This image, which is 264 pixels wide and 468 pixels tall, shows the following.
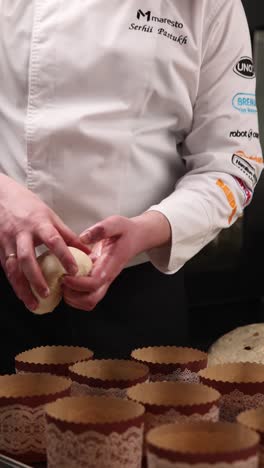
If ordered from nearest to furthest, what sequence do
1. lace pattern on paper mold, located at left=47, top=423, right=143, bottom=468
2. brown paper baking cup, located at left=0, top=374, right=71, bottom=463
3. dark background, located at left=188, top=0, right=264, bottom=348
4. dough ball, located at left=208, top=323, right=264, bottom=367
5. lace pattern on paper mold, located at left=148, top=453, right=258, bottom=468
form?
lace pattern on paper mold, located at left=148, top=453, right=258, bottom=468, lace pattern on paper mold, located at left=47, top=423, right=143, bottom=468, brown paper baking cup, located at left=0, top=374, right=71, bottom=463, dough ball, located at left=208, top=323, right=264, bottom=367, dark background, located at left=188, top=0, right=264, bottom=348

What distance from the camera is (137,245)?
1388 mm

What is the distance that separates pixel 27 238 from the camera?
4.25 ft

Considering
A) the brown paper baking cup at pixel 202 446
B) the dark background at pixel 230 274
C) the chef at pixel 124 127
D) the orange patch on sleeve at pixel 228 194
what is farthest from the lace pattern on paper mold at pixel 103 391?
the dark background at pixel 230 274

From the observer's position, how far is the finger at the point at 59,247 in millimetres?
1250

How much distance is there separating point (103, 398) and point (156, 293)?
26.5 inches

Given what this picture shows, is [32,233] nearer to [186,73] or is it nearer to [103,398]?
[103,398]

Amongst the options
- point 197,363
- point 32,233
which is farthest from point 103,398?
point 32,233

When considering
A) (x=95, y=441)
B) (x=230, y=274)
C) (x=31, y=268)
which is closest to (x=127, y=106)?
(x=31, y=268)

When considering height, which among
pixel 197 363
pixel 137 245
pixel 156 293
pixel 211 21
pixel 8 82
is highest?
pixel 211 21

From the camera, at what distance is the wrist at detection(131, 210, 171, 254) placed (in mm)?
1392

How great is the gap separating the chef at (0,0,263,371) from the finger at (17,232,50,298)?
24cm

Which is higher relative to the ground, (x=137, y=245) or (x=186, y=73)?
(x=186, y=73)

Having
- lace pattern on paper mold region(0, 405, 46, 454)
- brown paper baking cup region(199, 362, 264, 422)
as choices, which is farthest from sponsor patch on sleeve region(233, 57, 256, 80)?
lace pattern on paper mold region(0, 405, 46, 454)

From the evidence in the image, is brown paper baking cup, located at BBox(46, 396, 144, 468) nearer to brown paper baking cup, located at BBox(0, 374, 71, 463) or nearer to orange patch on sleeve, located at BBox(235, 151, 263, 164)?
brown paper baking cup, located at BBox(0, 374, 71, 463)
